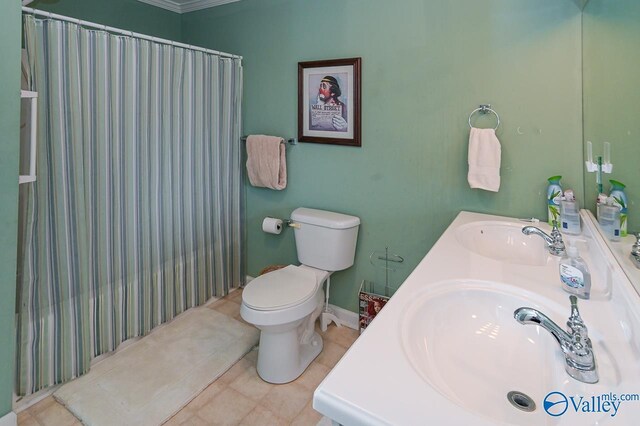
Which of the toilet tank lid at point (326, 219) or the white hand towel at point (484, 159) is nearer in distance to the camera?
the white hand towel at point (484, 159)

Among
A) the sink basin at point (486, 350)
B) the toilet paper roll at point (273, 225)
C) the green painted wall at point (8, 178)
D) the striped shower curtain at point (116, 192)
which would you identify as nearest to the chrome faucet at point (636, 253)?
the sink basin at point (486, 350)

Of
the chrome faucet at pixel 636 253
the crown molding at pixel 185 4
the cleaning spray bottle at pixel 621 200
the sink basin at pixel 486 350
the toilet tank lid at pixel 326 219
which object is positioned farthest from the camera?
the crown molding at pixel 185 4

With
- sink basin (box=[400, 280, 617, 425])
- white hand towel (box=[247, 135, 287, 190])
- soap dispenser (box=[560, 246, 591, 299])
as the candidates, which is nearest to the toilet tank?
white hand towel (box=[247, 135, 287, 190])

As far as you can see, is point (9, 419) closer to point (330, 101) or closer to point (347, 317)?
point (347, 317)

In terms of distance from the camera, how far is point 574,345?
74 cm

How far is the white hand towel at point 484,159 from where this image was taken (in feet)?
5.85

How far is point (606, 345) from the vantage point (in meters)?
0.79

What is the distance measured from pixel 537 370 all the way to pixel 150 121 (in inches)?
85.9

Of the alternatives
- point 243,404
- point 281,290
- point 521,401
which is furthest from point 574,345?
point 243,404

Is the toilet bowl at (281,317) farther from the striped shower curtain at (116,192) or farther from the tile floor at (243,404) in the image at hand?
the striped shower curtain at (116,192)

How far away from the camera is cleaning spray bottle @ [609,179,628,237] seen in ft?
3.90

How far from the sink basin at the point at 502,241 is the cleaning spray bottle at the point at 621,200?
1.10 feet

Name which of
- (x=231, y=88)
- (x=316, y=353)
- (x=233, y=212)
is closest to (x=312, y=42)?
(x=231, y=88)

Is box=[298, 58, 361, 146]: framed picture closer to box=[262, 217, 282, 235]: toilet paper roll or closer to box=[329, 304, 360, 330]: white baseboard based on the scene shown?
box=[262, 217, 282, 235]: toilet paper roll
